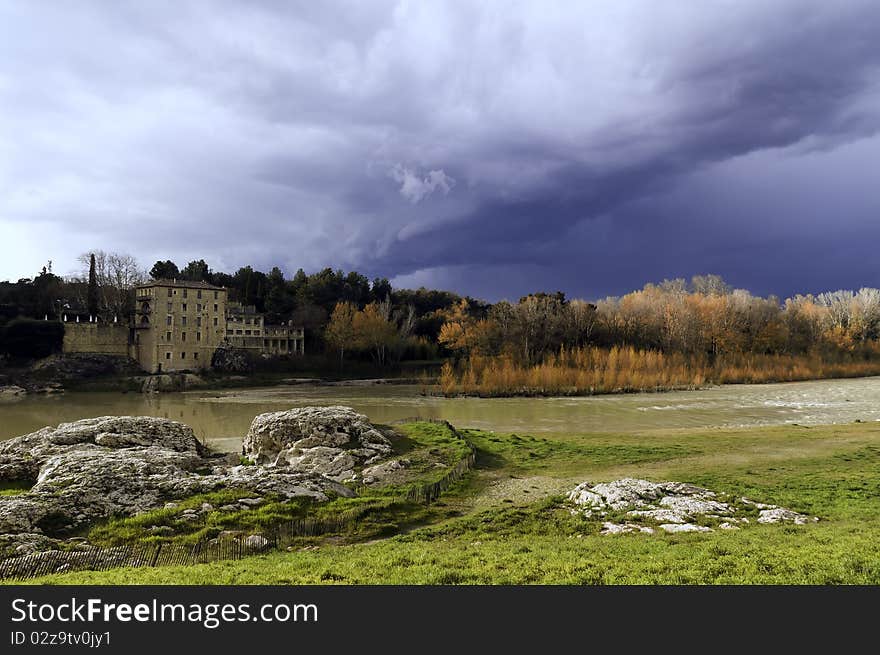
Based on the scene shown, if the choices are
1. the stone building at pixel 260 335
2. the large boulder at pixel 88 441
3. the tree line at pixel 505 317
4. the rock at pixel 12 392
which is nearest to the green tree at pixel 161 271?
the tree line at pixel 505 317

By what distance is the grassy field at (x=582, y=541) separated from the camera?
766cm

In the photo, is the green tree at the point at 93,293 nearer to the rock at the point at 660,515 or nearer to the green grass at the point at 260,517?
the green grass at the point at 260,517

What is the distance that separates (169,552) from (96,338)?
85.3 metres

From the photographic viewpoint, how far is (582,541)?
1023cm

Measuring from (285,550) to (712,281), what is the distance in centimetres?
12711

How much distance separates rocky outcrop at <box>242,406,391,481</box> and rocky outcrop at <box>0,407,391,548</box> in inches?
1.5

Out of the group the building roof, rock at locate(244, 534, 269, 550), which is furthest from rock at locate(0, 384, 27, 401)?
rock at locate(244, 534, 269, 550)

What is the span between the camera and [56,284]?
305 feet

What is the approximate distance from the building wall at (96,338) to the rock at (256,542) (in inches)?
3312

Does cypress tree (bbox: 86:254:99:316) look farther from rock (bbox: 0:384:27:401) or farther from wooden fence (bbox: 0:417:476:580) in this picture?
wooden fence (bbox: 0:417:476:580)

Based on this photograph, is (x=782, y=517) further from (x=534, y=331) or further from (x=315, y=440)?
(x=534, y=331)

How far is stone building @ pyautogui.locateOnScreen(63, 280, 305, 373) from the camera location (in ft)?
271

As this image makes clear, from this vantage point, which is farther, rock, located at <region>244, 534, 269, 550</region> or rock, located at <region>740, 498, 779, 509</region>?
rock, located at <region>740, 498, 779, 509</region>

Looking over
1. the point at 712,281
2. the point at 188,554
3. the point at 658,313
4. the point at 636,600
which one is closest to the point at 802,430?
the point at 636,600
